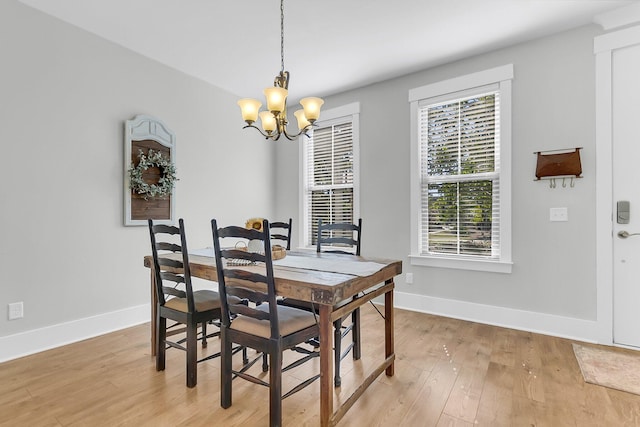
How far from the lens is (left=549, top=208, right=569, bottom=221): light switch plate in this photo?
2.88m

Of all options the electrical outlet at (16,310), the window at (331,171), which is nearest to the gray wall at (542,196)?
the window at (331,171)

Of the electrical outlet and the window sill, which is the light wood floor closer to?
the electrical outlet

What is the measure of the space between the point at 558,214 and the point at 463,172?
0.92 m

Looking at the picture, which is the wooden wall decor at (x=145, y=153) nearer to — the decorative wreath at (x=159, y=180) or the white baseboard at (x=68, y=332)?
the decorative wreath at (x=159, y=180)

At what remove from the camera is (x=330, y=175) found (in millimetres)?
4434

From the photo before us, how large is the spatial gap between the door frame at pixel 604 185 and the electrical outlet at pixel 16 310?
15.6ft

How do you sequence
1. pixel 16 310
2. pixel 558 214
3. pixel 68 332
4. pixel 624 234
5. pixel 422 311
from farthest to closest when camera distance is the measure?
pixel 422 311 < pixel 558 214 < pixel 68 332 < pixel 624 234 < pixel 16 310

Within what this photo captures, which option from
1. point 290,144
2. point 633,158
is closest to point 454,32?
point 633,158

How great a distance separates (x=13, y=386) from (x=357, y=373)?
2.28 meters

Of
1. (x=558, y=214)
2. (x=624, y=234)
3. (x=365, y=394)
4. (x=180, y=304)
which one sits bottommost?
(x=365, y=394)

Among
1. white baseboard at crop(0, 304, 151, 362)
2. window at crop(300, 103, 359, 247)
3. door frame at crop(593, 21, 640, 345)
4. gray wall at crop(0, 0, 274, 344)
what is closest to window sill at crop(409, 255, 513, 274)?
door frame at crop(593, 21, 640, 345)

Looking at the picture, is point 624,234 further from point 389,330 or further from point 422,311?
point 389,330

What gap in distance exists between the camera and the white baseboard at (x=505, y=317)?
2.80 m

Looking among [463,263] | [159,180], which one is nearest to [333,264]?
[463,263]
